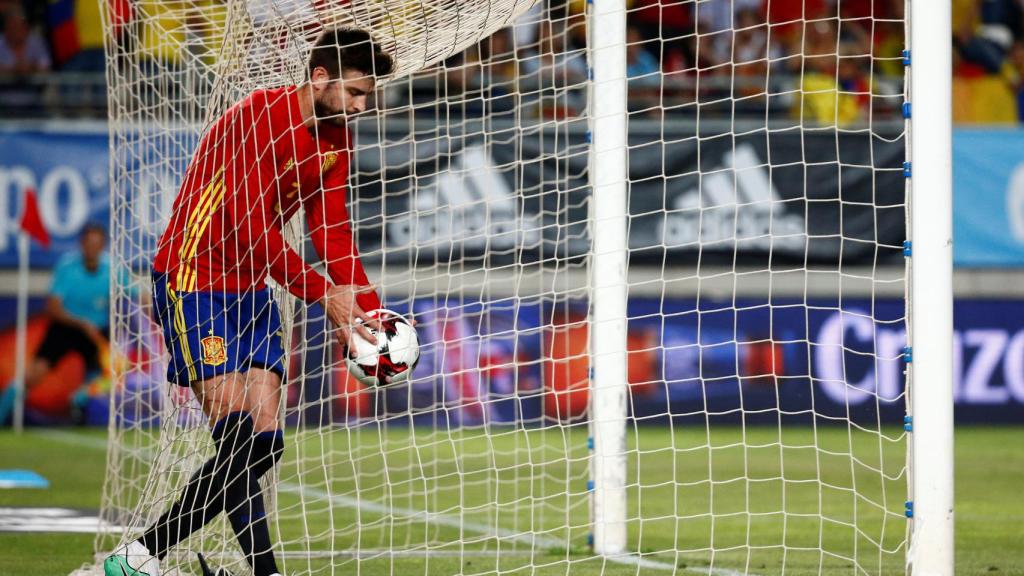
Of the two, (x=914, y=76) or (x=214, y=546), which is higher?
(x=914, y=76)

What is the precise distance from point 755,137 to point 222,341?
9.50m

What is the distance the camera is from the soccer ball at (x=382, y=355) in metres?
4.56

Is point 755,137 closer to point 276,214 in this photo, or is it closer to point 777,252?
point 777,252

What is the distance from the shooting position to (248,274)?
466cm

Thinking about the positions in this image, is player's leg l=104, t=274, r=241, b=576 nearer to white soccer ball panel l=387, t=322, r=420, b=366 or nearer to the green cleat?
the green cleat

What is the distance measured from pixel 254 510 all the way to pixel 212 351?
1.69 feet

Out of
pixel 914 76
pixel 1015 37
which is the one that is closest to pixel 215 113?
pixel 914 76

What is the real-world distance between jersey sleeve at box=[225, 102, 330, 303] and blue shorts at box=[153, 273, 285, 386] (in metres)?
0.14

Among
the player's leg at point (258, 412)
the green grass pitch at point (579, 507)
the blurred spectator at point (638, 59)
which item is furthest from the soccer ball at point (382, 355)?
the blurred spectator at point (638, 59)

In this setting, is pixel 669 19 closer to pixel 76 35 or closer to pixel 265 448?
pixel 76 35

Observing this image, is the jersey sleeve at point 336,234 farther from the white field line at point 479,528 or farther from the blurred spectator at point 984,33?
the blurred spectator at point 984,33

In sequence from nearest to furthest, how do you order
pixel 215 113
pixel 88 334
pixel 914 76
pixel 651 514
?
pixel 914 76 → pixel 215 113 → pixel 651 514 → pixel 88 334

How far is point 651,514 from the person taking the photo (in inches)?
296

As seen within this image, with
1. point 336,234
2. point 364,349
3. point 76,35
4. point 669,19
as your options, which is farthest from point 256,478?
point 669,19
